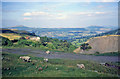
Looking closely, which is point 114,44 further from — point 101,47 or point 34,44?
point 34,44

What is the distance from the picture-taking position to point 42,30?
83.2m

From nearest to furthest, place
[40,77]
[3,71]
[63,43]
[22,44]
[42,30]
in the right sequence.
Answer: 1. [40,77]
2. [3,71]
3. [22,44]
4. [63,43]
5. [42,30]

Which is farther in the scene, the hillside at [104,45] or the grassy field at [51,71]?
the hillside at [104,45]

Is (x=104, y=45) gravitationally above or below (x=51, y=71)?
above

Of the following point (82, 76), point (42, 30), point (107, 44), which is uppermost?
point (42, 30)

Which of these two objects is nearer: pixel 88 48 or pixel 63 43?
pixel 88 48

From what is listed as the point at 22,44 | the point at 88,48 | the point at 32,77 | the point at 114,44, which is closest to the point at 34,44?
the point at 22,44

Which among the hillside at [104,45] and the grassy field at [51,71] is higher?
the hillside at [104,45]

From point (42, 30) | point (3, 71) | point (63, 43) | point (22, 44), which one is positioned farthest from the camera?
point (42, 30)

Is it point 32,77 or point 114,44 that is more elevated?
point 114,44

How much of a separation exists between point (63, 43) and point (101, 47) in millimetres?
12556

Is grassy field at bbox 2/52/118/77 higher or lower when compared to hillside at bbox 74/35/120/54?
lower

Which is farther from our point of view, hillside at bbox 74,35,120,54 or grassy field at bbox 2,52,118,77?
hillside at bbox 74,35,120,54

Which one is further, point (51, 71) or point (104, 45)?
point (104, 45)
